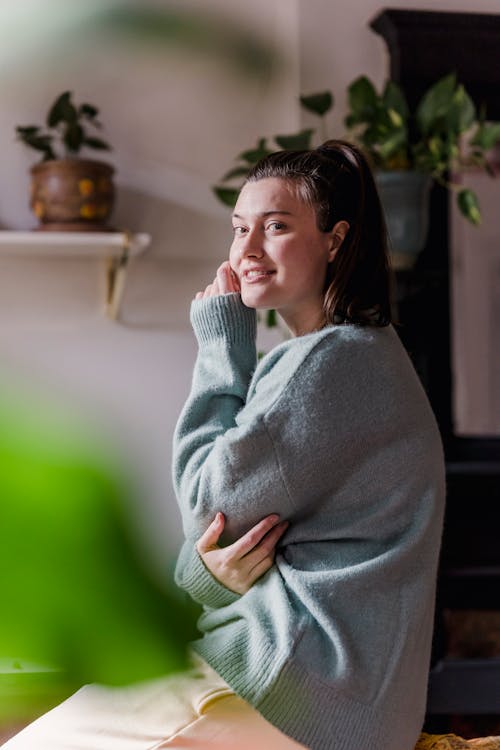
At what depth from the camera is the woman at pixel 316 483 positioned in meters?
0.77

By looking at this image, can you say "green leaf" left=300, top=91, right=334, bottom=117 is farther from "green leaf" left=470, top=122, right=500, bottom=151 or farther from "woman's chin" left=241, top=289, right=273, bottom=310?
"woman's chin" left=241, top=289, right=273, bottom=310

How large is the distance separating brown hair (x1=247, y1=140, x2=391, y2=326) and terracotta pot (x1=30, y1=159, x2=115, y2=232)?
3.90 ft

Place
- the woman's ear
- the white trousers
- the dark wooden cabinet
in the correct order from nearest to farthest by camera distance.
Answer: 1. the white trousers
2. the woman's ear
3. the dark wooden cabinet

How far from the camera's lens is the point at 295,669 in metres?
0.75

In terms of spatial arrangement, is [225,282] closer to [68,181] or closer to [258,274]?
[258,274]

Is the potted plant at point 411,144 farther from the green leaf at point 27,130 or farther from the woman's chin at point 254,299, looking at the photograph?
the woman's chin at point 254,299

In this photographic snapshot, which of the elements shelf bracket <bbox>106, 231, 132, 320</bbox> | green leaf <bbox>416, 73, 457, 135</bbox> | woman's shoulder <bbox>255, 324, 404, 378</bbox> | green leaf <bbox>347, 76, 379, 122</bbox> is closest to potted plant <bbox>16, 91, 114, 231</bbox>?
shelf bracket <bbox>106, 231, 132, 320</bbox>

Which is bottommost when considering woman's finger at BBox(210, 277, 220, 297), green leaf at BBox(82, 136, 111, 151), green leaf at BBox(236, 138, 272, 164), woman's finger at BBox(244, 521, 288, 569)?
woman's finger at BBox(244, 521, 288, 569)

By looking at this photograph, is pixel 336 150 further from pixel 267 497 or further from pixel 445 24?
pixel 445 24

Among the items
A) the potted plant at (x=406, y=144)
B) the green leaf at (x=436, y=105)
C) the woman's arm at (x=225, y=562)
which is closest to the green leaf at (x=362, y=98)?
the potted plant at (x=406, y=144)

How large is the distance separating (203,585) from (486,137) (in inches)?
60.7

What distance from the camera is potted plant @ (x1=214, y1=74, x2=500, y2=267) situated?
2062 millimetres

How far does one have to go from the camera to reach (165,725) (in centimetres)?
66

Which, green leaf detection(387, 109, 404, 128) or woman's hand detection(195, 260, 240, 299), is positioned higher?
green leaf detection(387, 109, 404, 128)
